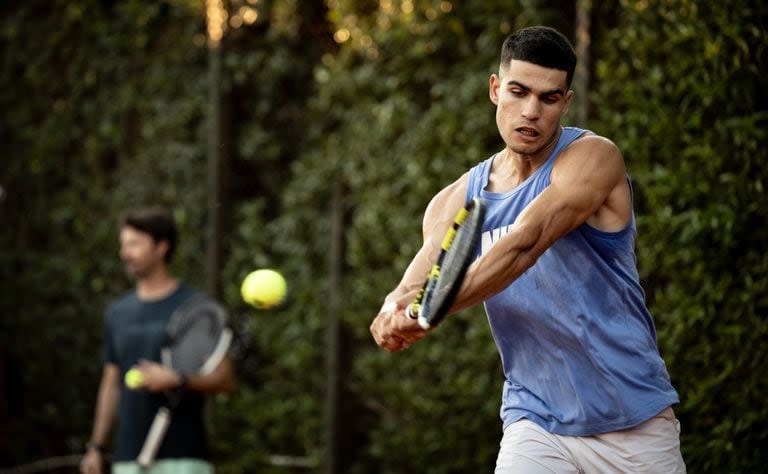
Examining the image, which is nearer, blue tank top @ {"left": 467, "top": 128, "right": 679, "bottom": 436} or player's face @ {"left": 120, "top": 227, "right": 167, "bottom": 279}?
blue tank top @ {"left": 467, "top": 128, "right": 679, "bottom": 436}

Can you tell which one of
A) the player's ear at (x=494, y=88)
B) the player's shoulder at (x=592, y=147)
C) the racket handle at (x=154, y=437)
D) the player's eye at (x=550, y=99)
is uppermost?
the player's ear at (x=494, y=88)

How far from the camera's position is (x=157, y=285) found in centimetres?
619

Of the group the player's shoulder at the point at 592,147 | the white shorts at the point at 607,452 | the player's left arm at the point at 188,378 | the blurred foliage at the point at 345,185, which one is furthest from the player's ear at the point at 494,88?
the player's left arm at the point at 188,378

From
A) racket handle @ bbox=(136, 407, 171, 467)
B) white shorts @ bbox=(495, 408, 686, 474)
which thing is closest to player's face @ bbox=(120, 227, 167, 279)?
racket handle @ bbox=(136, 407, 171, 467)

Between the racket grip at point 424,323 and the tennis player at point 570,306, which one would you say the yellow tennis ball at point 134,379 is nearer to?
the tennis player at point 570,306

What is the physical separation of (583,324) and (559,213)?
1.23 ft

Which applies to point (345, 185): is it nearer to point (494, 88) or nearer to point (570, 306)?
point (494, 88)

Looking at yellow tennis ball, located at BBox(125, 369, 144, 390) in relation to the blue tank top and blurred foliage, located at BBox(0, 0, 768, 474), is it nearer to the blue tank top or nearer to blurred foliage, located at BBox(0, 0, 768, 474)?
blurred foliage, located at BBox(0, 0, 768, 474)

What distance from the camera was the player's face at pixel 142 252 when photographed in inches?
242

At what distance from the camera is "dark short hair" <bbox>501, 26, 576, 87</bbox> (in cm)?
345

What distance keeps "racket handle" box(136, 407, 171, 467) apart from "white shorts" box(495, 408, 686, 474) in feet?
8.59

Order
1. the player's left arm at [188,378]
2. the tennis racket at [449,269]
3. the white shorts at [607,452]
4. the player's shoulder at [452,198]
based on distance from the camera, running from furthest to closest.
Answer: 1. the player's left arm at [188,378]
2. the player's shoulder at [452,198]
3. the white shorts at [607,452]
4. the tennis racket at [449,269]

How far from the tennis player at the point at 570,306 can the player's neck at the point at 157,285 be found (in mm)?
2787

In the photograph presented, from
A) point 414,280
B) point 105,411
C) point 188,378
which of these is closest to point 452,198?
point 414,280
